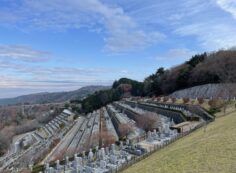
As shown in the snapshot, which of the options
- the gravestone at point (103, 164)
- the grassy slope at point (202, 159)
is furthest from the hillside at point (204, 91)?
the gravestone at point (103, 164)

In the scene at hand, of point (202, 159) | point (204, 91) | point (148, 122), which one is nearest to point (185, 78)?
point (204, 91)

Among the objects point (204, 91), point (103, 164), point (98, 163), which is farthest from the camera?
point (204, 91)

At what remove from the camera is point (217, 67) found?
192ft

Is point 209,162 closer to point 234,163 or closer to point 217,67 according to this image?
point 234,163

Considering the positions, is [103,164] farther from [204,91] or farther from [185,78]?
[185,78]

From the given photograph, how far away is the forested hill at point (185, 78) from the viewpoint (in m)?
57.7

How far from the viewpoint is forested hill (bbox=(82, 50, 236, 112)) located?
57.7m

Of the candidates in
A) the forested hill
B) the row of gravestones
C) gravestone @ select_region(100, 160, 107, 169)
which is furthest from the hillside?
gravestone @ select_region(100, 160, 107, 169)

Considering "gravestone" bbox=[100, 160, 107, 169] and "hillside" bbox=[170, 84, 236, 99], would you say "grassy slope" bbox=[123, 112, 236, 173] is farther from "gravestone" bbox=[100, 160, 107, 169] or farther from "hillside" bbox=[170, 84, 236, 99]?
"hillside" bbox=[170, 84, 236, 99]

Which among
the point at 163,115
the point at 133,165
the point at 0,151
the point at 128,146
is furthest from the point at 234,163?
the point at 0,151

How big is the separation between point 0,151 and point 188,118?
46880 mm

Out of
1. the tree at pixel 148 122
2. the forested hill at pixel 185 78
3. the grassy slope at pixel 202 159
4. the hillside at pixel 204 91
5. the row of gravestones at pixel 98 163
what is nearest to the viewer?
the grassy slope at pixel 202 159

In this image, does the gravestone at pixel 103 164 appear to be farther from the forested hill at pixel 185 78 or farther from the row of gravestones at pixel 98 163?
the forested hill at pixel 185 78

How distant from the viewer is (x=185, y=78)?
232ft
